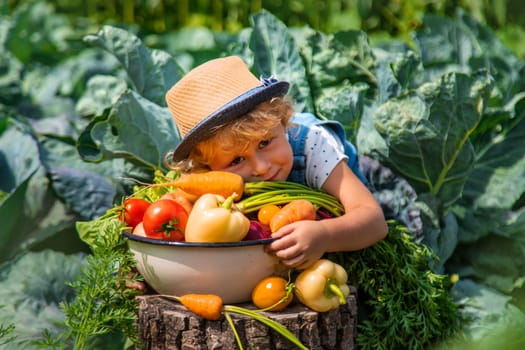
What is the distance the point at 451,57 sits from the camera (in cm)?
391

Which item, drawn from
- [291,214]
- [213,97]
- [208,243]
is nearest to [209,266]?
[208,243]

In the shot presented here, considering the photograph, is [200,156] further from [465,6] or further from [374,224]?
[465,6]

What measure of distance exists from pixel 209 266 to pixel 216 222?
0.15 m

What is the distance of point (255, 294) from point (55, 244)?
1478 mm

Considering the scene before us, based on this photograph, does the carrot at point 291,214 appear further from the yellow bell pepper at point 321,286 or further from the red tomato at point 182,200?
the red tomato at point 182,200

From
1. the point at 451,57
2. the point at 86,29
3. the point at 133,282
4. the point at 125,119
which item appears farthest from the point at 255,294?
the point at 86,29

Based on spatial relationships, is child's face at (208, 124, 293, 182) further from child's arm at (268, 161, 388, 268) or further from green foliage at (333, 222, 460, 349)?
green foliage at (333, 222, 460, 349)

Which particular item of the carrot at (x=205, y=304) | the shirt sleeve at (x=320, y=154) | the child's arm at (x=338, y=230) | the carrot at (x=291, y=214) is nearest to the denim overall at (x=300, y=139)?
the shirt sleeve at (x=320, y=154)

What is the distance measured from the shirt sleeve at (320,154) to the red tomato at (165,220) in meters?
0.55

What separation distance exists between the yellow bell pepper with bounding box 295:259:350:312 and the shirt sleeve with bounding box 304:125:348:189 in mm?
401

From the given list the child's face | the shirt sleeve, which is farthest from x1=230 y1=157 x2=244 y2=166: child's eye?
the shirt sleeve

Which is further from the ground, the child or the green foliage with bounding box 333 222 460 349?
the child

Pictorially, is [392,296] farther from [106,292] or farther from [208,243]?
[106,292]

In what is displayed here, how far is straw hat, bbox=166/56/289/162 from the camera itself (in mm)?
2328
